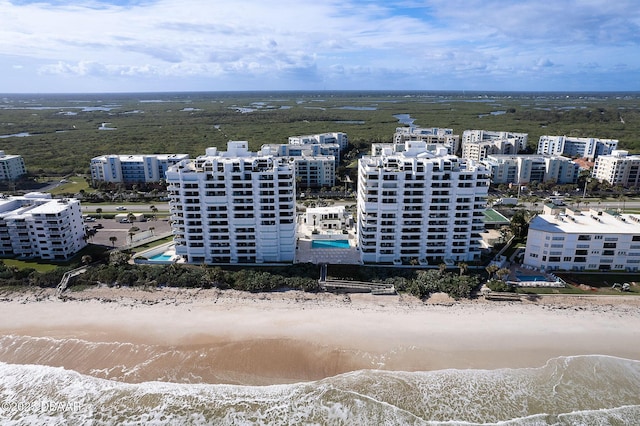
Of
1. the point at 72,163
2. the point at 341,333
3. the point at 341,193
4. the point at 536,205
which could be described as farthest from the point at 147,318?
the point at 72,163

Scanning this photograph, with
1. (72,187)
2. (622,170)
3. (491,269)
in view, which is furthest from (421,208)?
(72,187)

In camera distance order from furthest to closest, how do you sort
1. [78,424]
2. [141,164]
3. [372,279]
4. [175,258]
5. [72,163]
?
[72,163], [141,164], [175,258], [372,279], [78,424]

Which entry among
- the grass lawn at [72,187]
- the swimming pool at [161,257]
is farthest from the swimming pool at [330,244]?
the grass lawn at [72,187]

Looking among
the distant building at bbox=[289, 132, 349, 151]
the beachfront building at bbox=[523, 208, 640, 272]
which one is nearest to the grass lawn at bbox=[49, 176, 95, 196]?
the distant building at bbox=[289, 132, 349, 151]

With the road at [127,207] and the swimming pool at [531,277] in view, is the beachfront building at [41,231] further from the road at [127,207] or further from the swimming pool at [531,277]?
the swimming pool at [531,277]

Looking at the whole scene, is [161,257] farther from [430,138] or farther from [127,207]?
[430,138]

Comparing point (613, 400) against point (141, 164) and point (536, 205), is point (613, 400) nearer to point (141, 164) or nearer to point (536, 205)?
point (536, 205)
